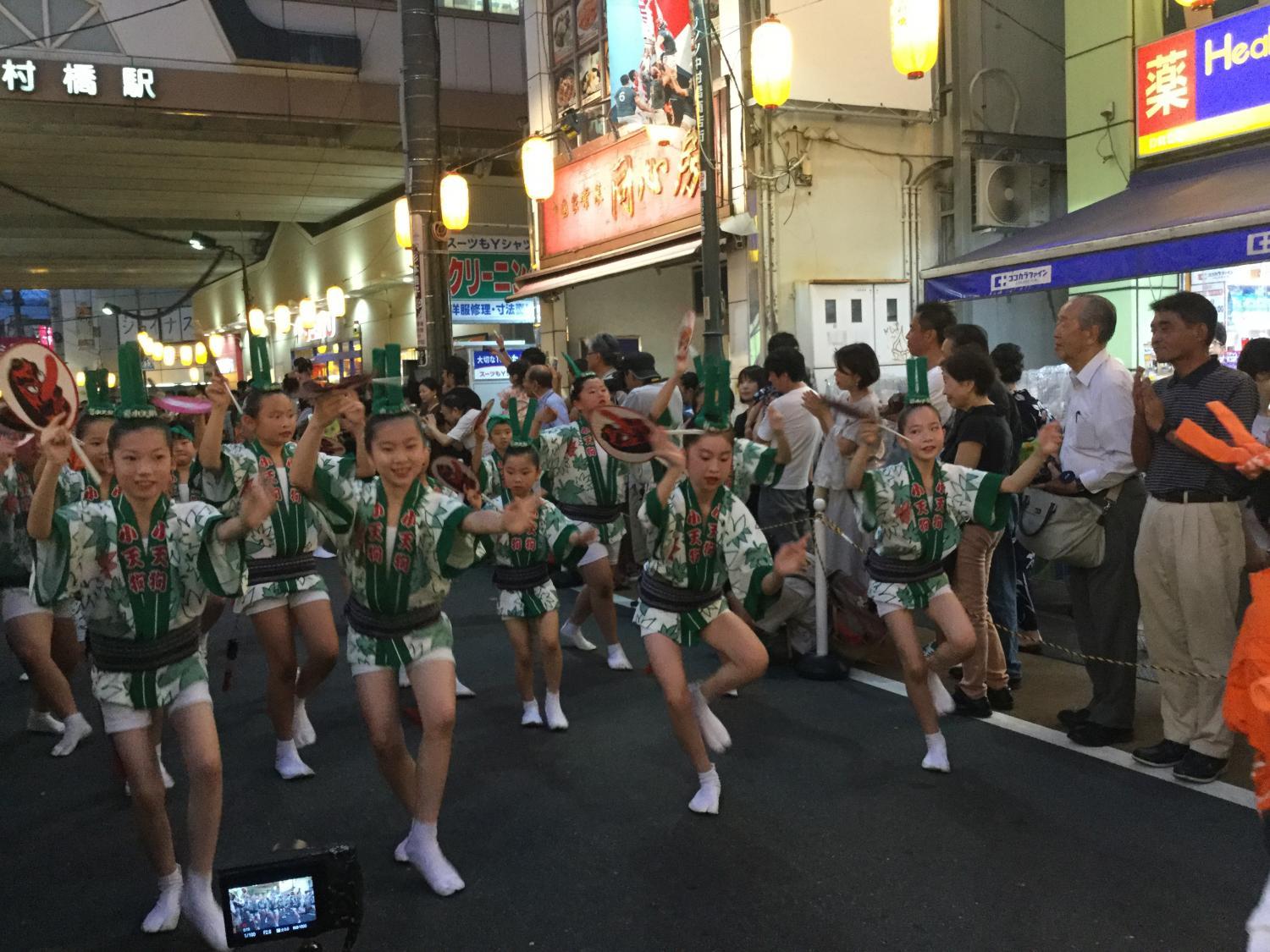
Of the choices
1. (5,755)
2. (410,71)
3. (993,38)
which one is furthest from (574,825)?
(993,38)

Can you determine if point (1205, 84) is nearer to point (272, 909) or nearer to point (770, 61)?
point (770, 61)

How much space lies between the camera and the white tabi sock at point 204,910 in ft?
11.5

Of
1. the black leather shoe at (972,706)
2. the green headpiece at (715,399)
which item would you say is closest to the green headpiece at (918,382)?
the green headpiece at (715,399)

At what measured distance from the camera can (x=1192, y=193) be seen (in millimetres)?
9000

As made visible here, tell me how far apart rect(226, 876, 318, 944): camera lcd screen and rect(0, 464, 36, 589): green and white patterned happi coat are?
357 cm

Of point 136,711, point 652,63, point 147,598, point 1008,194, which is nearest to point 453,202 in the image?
point 652,63

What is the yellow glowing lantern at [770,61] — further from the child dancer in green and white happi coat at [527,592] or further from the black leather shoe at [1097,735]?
the black leather shoe at [1097,735]

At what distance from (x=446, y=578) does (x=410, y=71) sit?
8.81 metres

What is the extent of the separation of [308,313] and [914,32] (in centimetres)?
1767

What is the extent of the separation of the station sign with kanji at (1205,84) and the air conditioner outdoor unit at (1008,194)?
1.79 meters

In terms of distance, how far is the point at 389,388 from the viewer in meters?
4.07

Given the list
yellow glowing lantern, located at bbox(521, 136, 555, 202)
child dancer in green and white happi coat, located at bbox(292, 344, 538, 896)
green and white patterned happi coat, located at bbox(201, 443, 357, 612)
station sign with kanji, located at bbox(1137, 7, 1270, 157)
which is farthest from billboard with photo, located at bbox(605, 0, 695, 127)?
child dancer in green and white happi coat, located at bbox(292, 344, 538, 896)

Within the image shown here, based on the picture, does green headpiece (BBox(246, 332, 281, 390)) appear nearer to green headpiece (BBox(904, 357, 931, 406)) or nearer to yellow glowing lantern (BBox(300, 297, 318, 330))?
green headpiece (BBox(904, 357, 931, 406))

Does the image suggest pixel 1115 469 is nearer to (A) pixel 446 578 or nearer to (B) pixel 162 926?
(A) pixel 446 578
